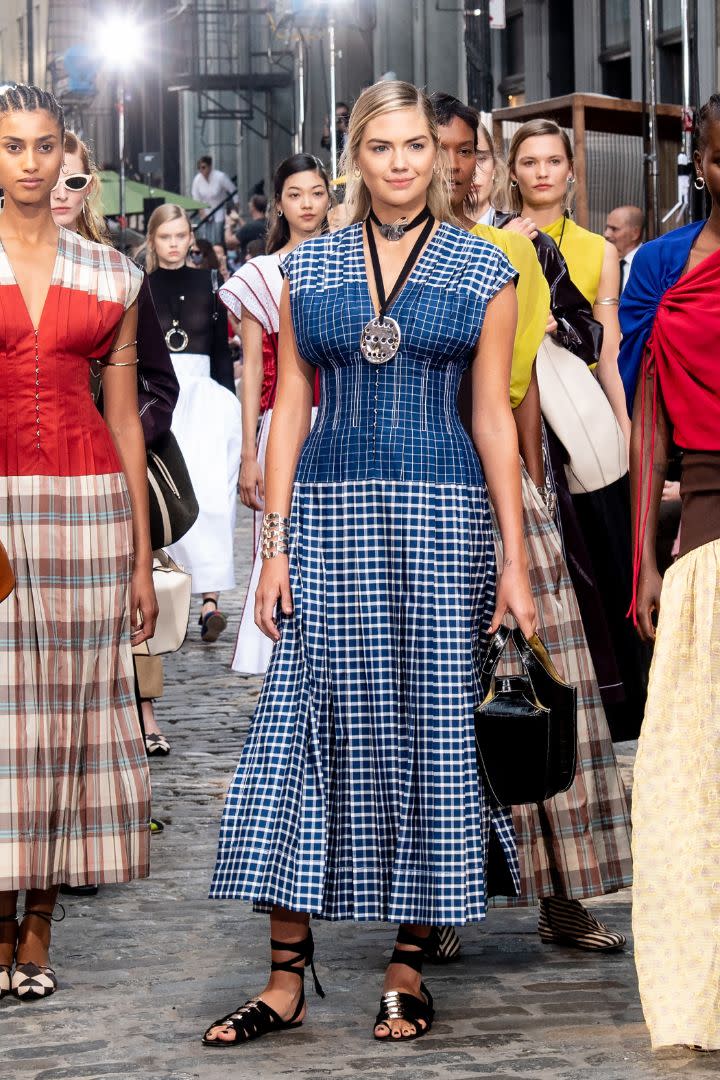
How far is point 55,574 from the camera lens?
190 inches

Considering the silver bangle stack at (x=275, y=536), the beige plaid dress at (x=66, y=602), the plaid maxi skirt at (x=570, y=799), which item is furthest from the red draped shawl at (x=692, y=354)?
the beige plaid dress at (x=66, y=602)

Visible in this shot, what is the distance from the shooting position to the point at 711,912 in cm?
418

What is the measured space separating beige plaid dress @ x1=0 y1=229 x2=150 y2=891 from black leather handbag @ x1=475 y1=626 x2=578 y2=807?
40.5 inches

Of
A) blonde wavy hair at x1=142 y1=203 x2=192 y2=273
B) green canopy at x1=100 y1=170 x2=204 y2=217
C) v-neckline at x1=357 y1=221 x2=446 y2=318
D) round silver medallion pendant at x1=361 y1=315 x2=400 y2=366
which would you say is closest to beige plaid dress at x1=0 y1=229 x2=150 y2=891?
v-neckline at x1=357 y1=221 x2=446 y2=318

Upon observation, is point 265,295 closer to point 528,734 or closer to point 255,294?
point 255,294

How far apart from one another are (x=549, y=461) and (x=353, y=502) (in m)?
1.27

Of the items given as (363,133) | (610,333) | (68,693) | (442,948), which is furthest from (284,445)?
(610,333)

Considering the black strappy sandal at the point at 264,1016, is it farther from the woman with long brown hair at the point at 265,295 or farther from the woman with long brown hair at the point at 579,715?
the woman with long brown hair at the point at 265,295

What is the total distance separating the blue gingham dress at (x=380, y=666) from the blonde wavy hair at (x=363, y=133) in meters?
0.25

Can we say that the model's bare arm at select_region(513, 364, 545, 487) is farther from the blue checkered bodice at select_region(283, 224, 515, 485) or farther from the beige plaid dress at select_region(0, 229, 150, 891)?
the beige plaid dress at select_region(0, 229, 150, 891)

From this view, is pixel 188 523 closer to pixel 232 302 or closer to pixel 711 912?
pixel 711 912

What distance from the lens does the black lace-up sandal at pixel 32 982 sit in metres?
4.73

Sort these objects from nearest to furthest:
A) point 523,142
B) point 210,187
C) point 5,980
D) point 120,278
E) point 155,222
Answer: point 5,980 < point 120,278 < point 523,142 < point 155,222 < point 210,187

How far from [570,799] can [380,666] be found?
0.84m
